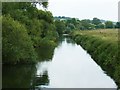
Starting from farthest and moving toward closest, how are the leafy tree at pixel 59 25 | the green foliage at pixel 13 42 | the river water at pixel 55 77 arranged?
the leafy tree at pixel 59 25, the green foliage at pixel 13 42, the river water at pixel 55 77

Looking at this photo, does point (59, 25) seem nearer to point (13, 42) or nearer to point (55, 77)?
point (13, 42)

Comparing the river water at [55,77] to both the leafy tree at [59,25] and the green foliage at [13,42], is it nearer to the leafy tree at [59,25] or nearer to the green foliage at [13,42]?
the green foliage at [13,42]

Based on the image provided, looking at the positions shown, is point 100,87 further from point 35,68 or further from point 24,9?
point 24,9

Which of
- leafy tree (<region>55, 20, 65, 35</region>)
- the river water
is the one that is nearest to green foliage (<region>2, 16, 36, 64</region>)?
the river water

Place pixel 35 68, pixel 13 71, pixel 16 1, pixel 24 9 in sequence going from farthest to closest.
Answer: pixel 24 9
pixel 16 1
pixel 35 68
pixel 13 71

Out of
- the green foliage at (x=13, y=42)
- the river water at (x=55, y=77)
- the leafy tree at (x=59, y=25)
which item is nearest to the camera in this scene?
the river water at (x=55, y=77)

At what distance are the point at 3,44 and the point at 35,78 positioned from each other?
4905mm

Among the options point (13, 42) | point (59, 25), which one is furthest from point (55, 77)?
point (59, 25)

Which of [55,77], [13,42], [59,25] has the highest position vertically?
[13,42]

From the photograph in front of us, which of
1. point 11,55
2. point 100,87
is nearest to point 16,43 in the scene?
point 11,55

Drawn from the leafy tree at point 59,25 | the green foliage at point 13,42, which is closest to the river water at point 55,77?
the green foliage at point 13,42

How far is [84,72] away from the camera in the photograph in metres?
30.5

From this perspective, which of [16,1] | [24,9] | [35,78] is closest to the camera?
[35,78]

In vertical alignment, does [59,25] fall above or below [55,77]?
above
